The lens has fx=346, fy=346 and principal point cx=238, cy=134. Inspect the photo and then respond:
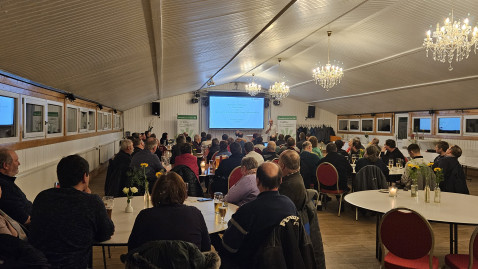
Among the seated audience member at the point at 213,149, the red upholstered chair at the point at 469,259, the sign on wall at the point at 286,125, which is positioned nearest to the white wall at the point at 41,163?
the seated audience member at the point at 213,149

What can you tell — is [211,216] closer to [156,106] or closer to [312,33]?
[312,33]

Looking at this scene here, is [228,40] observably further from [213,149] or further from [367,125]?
[367,125]

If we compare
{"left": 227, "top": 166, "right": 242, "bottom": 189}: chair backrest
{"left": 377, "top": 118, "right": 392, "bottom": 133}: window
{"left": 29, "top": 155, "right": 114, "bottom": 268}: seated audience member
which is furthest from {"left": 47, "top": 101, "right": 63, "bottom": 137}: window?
{"left": 377, "top": 118, "right": 392, "bottom": 133}: window

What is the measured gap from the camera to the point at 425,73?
402 inches

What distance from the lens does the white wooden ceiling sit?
3.28 m

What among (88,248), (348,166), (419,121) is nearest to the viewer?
(88,248)

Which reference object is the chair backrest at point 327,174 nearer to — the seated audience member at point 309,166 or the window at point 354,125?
the seated audience member at point 309,166

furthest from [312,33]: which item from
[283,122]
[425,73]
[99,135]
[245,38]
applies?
[283,122]

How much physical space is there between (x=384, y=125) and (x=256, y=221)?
15.2m

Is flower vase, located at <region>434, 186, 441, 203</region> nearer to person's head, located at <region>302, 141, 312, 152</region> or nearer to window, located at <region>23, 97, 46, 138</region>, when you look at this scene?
person's head, located at <region>302, 141, 312, 152</region>

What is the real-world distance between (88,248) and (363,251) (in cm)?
363

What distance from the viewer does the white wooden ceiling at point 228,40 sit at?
3281 mm

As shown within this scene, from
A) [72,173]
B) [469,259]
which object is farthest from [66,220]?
[469,259]

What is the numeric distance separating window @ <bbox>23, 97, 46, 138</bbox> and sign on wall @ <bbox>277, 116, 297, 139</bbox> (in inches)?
498
